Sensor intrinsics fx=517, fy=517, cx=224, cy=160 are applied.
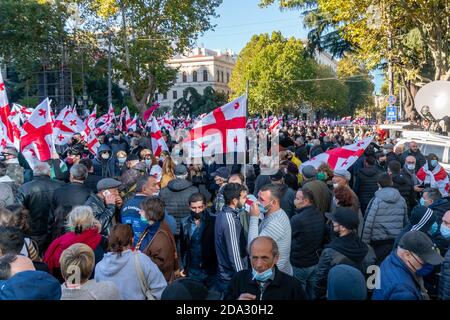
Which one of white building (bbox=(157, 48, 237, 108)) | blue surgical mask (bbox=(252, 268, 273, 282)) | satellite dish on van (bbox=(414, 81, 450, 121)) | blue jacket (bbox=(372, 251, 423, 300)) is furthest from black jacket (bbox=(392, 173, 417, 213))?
white building (bbox=(157, 48, 237, 108))

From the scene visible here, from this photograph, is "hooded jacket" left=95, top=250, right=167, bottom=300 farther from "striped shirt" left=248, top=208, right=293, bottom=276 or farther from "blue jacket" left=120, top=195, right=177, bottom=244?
"blue jacket" left=120, top=195, right=177, bottom=244

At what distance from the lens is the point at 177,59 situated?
97.8 metres

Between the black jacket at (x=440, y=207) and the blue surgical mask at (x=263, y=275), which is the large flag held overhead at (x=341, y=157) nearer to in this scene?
the black jacket at (x=440, y=207)

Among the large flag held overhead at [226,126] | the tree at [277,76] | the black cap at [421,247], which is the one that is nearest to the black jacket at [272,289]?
the black cap at [421,247]

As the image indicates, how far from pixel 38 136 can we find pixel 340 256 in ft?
17.7

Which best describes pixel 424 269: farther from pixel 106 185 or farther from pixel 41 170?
pixel 41 170

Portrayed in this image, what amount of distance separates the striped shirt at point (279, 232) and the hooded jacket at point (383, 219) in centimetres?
135

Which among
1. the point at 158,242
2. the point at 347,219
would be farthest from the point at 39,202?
the point at 347,219

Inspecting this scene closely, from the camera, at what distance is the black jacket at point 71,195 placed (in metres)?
5.77

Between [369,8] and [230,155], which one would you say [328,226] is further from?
[369,8]

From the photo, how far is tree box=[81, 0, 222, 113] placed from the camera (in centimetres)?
3331

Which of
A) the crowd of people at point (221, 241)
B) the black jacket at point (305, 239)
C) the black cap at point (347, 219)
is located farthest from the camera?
the black jacket at point (305, 239)

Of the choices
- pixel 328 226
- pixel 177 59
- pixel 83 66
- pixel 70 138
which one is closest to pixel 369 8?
pixel 70 138
